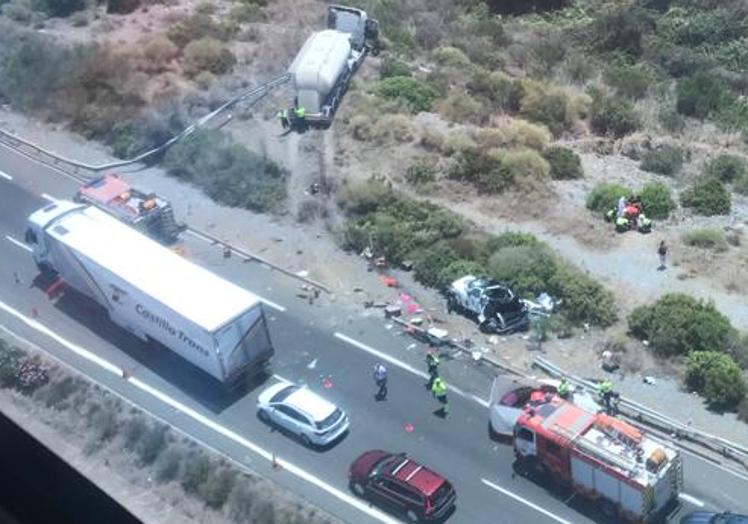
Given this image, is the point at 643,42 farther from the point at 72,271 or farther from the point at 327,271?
the point at 72,271

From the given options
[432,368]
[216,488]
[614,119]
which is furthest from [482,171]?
[216,488]

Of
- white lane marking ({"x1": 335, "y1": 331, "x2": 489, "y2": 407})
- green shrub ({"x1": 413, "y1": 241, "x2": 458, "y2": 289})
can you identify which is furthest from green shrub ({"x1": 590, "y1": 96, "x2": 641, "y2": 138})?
white lane marking ({"x1": 335, "y1": 331, "x2": 489, "y2": 407})

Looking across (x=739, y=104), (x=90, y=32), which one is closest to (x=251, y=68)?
(x=90, y=32)

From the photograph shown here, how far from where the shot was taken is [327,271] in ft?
87.3

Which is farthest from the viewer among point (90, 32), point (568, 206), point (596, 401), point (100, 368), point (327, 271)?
point (90, 32)

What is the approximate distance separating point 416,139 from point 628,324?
36.0ft

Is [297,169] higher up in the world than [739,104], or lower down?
lower down

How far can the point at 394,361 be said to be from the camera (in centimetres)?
2334

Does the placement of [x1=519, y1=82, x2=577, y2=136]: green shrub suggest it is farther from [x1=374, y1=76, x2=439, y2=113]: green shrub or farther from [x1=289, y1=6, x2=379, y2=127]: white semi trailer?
[x1=289, y1=6, x2=379, y2=127]: white semi trailer

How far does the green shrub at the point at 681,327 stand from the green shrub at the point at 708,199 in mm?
5383

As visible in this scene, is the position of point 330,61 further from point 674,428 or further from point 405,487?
point 405,487

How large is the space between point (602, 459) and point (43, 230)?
1444 cm

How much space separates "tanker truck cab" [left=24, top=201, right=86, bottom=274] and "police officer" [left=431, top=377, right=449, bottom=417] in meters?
10.2

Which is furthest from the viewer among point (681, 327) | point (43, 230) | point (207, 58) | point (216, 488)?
point (207, 58)
